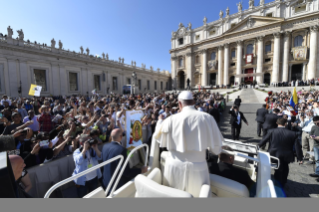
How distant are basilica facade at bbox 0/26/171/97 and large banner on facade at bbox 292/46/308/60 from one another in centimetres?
3226

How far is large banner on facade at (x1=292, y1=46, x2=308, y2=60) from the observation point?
27.9 m

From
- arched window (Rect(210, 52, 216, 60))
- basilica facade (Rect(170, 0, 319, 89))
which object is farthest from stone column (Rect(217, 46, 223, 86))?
arched window (Rect(210, 52, 216, 60))

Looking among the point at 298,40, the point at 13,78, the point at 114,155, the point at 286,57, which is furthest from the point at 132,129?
the point at 298,40

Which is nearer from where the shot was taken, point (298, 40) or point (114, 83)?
point (298, 40)

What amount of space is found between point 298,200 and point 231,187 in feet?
2.90

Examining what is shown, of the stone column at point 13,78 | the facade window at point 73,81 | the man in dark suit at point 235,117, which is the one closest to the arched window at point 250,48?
the man in dark suit at point 235,117

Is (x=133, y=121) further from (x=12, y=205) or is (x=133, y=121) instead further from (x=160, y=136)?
(x=12, y=205)

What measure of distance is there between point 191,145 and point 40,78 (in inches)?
1028

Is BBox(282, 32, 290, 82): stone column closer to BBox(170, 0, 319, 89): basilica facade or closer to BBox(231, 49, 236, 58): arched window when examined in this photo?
BBox(170, 0, 319, 89): basilica facade

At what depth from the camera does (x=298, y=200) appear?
1.25 metres

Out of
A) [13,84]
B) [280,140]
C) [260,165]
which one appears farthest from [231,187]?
[13,84]

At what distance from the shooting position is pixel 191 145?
179 centimetres

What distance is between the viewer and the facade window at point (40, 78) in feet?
66.6

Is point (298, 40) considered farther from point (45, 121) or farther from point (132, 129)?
point (45, 121)
